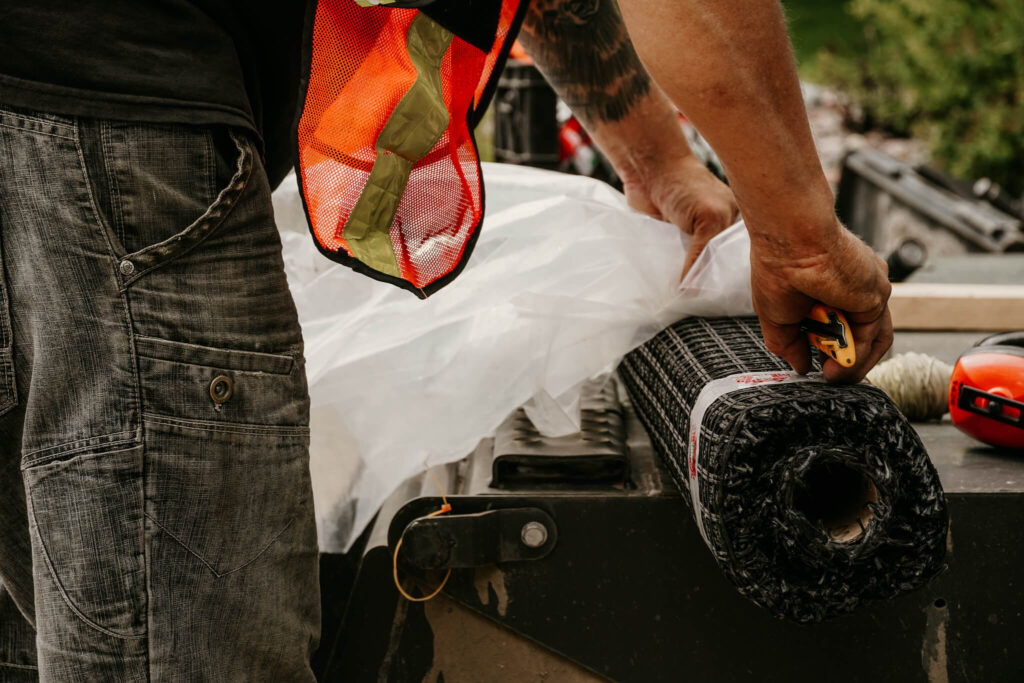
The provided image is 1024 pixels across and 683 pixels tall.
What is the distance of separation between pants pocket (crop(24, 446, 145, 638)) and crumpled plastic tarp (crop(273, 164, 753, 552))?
0.58m

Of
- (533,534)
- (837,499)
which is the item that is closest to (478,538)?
(533,534)

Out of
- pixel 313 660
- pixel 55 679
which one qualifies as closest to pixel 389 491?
pixel 313 660

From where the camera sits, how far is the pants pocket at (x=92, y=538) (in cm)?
106

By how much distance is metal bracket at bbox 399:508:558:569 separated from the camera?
53.8 inches

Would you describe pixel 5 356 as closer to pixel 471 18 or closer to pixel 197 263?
pixel 197 263

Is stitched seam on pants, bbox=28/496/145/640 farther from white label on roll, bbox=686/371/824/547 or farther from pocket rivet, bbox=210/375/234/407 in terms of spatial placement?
white label on roll, bbox=686/371/824/547

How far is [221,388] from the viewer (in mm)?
1117

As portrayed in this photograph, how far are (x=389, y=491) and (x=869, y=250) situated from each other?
864 millimetres

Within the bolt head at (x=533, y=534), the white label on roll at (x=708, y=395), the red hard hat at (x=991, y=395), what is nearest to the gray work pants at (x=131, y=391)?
the bolt head at (x=533, y=534)

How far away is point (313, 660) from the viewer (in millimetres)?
1608

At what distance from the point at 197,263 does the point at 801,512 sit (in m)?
0.79

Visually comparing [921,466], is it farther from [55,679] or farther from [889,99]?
[889,99]

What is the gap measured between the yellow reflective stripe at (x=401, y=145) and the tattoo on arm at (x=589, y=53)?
0.61 m

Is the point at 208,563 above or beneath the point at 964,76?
beneath
